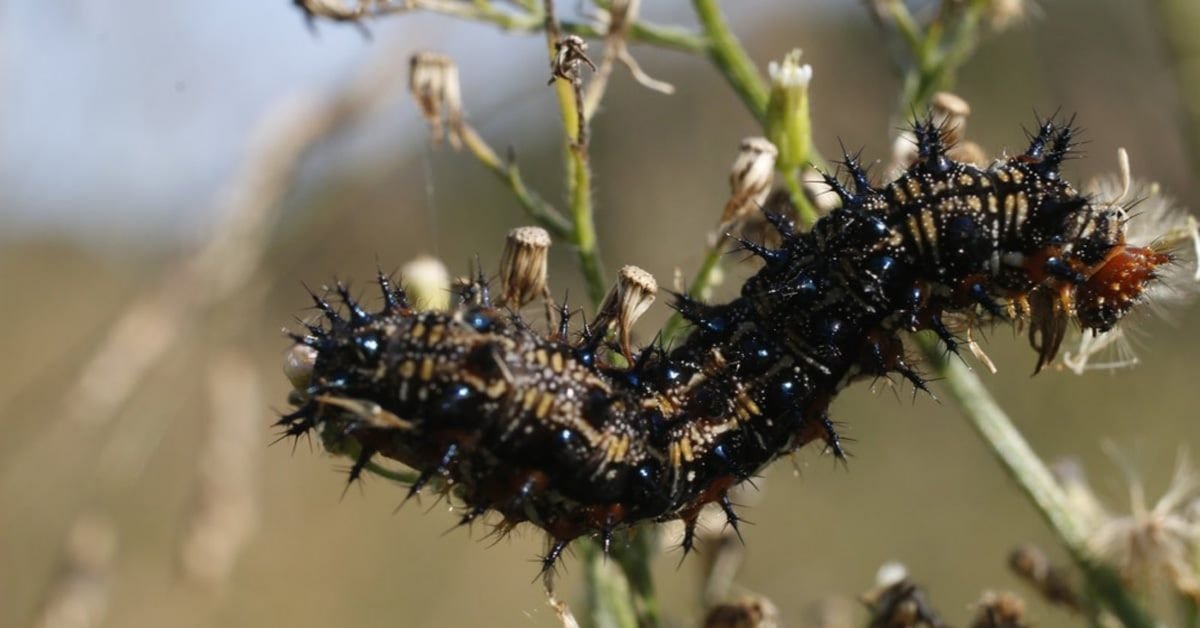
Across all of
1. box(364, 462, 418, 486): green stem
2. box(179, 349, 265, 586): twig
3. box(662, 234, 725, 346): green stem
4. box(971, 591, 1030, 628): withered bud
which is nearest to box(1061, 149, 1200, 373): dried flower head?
box(971, 591, 1030, 628): withered bud

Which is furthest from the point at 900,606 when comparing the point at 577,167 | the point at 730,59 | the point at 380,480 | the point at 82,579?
the point at 380,480

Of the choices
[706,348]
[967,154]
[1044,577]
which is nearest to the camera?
[706,348]

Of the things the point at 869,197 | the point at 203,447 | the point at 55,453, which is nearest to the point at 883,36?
the point at 869,197

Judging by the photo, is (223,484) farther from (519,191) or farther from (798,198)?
(798,198)

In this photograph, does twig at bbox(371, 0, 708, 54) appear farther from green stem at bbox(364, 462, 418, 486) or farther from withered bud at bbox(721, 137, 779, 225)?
green stem at bbox(364, 462, 418, 486)

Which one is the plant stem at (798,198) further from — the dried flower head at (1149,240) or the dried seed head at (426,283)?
the dried seed head at (426,283)

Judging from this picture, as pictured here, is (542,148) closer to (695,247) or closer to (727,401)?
(695,247)
